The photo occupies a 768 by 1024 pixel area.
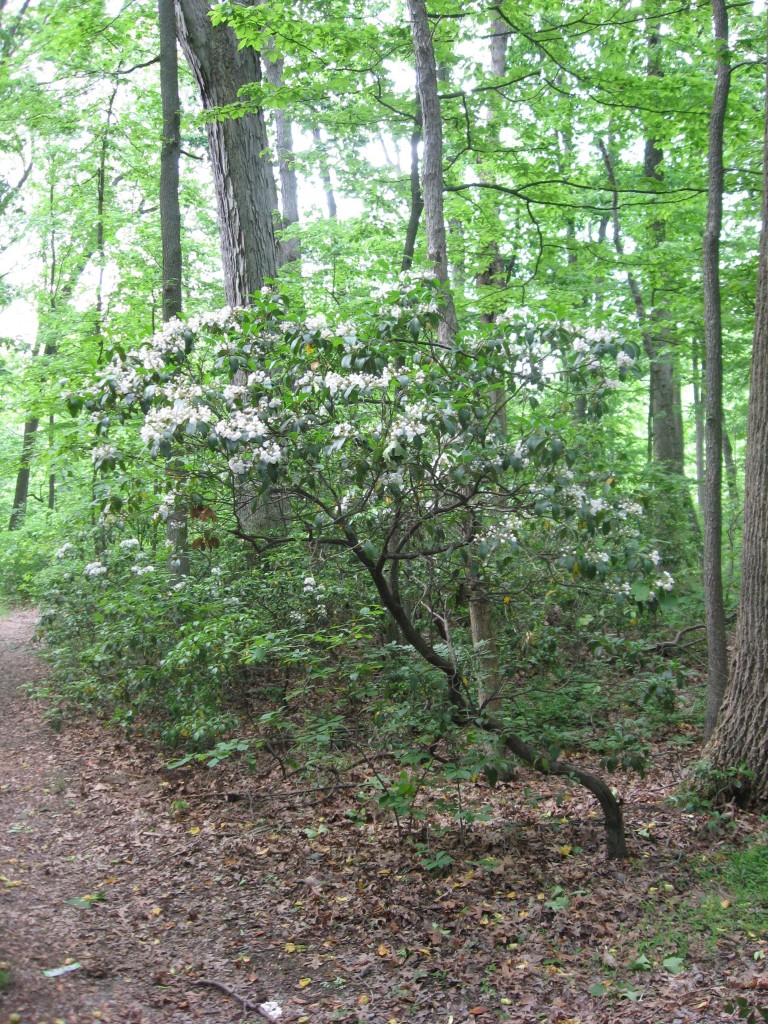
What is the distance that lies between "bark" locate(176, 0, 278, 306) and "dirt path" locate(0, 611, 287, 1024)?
5.18 m

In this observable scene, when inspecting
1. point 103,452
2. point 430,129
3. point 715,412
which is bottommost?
point 103,452

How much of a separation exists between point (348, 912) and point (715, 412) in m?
4.35

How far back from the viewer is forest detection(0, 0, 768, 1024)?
4344 mm

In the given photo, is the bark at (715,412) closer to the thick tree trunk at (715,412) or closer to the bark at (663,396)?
the thick tree trunk at (715,412)

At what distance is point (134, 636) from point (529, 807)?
13.0 ft

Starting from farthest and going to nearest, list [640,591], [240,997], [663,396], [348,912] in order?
[663,396] < [348,912] < [640,591] < [240,997]

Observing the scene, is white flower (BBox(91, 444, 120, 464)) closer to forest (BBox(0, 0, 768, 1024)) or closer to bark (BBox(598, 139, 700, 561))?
forest (BBox(0, 0, 768, 1024))

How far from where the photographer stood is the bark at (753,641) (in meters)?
5.25

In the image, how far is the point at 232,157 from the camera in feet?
29.5

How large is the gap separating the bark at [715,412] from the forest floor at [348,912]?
98 centimetres

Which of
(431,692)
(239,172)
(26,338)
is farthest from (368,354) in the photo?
(26,338)

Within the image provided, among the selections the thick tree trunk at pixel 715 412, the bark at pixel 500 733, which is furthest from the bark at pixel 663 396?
the bark at pixel 500 733

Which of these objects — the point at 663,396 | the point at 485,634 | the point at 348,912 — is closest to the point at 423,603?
the point at 485,634

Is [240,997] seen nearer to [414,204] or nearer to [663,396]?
[414,204]
